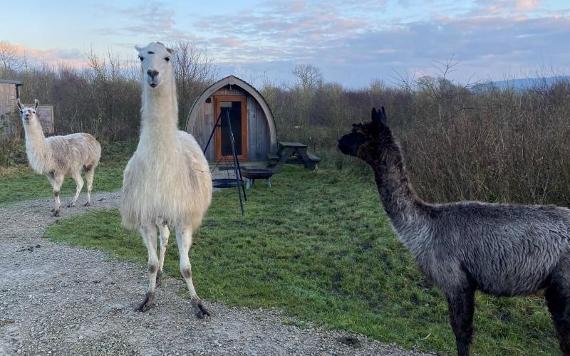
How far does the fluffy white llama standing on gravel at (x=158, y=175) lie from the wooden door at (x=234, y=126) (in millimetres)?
12068

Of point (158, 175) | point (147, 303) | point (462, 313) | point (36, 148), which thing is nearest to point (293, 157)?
point (36, 148)

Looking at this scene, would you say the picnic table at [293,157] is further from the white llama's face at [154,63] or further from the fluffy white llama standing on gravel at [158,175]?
the white llama's face at [154,63]

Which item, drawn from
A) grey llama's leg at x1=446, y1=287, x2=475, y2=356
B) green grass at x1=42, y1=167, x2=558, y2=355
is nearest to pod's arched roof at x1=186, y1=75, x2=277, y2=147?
green grass at x1=42, y1=167, x2=558, y2=355

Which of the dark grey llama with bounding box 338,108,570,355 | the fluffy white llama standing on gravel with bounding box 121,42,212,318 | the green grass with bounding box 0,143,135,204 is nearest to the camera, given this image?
the dark grey llama with bounding box 338,108,570,355

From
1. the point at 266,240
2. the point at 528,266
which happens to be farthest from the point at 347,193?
the point at 528,266

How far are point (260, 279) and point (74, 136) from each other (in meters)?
7.21

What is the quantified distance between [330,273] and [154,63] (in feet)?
12.1

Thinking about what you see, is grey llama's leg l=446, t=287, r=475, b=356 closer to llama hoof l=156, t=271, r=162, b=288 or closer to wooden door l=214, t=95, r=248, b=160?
llama hoof l=156, t=271, r=162, b=288

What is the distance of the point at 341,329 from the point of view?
4.85m

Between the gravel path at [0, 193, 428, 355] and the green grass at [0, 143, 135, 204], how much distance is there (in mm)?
6596

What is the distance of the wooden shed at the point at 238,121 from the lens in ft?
56.9

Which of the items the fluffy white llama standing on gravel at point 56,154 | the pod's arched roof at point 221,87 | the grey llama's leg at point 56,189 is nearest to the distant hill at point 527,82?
the pod's arched roof at point 221,87

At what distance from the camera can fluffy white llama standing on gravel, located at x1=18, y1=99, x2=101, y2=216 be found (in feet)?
33.5

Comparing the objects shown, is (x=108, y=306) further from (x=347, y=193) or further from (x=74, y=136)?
(x=347, y=193)
